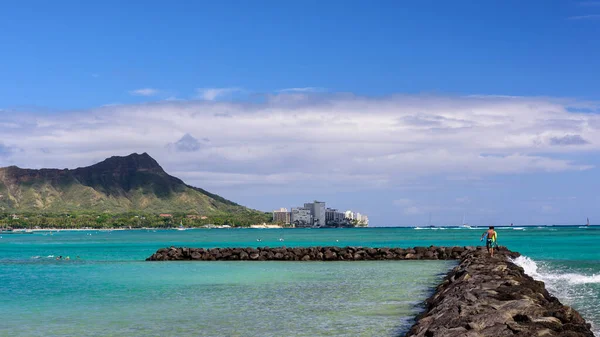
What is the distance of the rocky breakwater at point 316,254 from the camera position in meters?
49.1

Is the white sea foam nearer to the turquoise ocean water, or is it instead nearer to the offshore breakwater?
the turquoise ocean water

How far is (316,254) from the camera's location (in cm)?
4997

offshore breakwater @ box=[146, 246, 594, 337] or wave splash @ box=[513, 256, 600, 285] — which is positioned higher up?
offshore breakwater @ box=[146, 246, 594, 337]

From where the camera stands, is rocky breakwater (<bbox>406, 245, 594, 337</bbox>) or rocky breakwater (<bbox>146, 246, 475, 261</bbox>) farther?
rocky breakwater (<bbox>146, 246, 475, 261</bbox>)

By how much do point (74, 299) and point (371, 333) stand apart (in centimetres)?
1256

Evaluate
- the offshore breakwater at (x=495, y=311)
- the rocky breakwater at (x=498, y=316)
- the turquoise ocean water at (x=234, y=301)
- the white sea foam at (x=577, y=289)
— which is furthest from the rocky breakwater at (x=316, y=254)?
the rocky breakwater at (x=498, y=316)

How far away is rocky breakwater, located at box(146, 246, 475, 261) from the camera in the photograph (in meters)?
49.1

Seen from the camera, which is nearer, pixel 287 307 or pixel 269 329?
pixel 269 329

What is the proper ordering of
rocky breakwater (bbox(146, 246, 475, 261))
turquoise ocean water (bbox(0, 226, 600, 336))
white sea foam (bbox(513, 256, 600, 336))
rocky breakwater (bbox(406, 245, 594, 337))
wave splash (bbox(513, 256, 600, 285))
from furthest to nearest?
rocky breakwater (bbox(146, 246, 475, 261)) < wave splash (bbox(513, 256, 600, 285)) < white sea foam (bbox(513, 256, 600, 336)) < turquoise ocean water (bbox(0, 226, 600, 336)) < rocky breakwater (bbox(406, 245, 594, 337))

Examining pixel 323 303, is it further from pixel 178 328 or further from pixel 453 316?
pixel 453 316

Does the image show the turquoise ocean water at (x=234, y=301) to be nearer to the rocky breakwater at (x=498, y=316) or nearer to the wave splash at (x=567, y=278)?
the wave splash at (x=567, y=278)

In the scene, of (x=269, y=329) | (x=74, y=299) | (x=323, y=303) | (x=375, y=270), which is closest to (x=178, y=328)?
(x=269, y=329)

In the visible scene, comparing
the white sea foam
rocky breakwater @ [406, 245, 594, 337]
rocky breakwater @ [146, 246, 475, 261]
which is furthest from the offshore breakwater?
rocky breakwater @ [146, 246, 475, 261]

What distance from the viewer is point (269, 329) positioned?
54.5 ft
